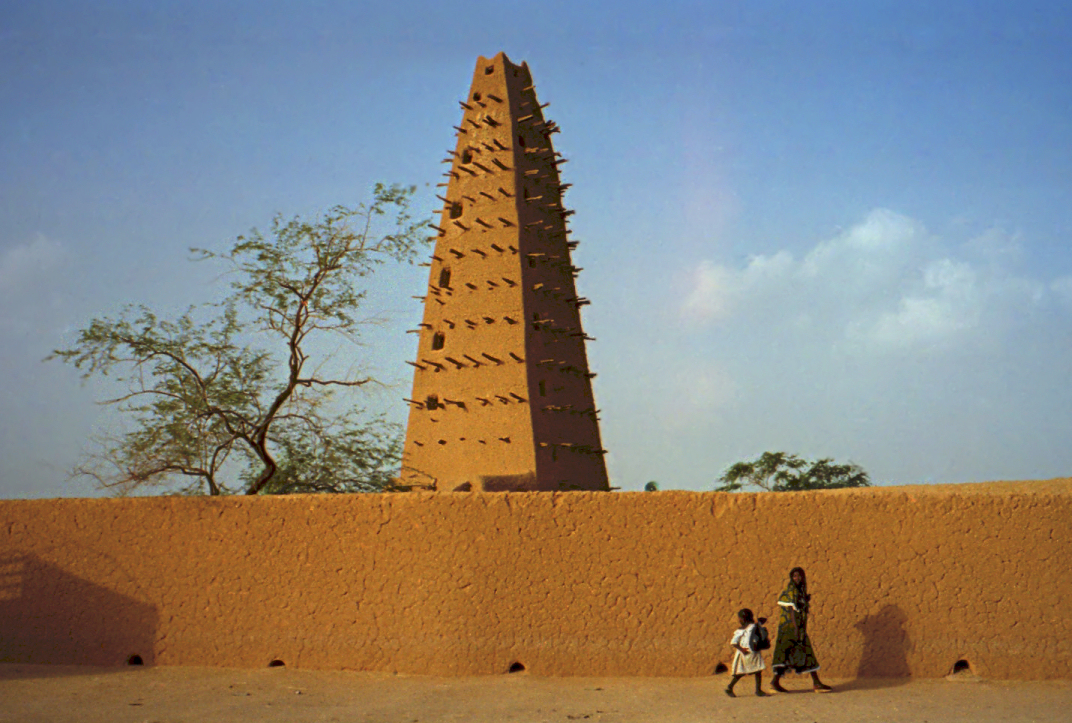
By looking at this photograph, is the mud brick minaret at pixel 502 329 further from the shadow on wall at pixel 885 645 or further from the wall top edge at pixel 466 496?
the shadow on wall at pixel 885 645

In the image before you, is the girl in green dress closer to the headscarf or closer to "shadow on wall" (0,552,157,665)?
the headscarf

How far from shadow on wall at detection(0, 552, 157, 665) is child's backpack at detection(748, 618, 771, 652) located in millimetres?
7040

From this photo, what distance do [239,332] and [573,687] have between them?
32.4 feet

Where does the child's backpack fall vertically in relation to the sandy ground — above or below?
above

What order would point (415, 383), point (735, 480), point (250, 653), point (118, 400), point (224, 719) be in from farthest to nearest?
1. point (735, 480)
2. point (415, 383)
3. point (118, 400)
4. point (250, 653)
5. point (224, 719)

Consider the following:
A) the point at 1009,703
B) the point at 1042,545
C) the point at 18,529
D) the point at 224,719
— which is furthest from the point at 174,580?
the point at 1042,545

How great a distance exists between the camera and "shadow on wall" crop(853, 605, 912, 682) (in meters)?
9.36

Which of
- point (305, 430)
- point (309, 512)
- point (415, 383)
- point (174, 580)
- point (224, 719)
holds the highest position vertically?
point (415, 383)

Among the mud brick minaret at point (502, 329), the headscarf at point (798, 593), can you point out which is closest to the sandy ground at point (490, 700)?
the headscarf at point (798, 593)

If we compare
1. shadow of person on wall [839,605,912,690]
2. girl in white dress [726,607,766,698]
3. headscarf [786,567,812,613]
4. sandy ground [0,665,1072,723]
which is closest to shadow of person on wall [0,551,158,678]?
sandy ground [0,665,1072,723]

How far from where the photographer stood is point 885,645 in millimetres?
9391

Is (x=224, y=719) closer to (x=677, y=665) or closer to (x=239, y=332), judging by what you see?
(x=677, y=665)

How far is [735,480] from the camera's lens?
33.6 meters

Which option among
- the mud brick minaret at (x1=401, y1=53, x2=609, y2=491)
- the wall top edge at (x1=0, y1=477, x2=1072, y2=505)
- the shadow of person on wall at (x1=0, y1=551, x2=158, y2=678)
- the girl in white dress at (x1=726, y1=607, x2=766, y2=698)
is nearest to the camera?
the girl in white dress at (x1=726, y1=607, x2=766, y2=698)
